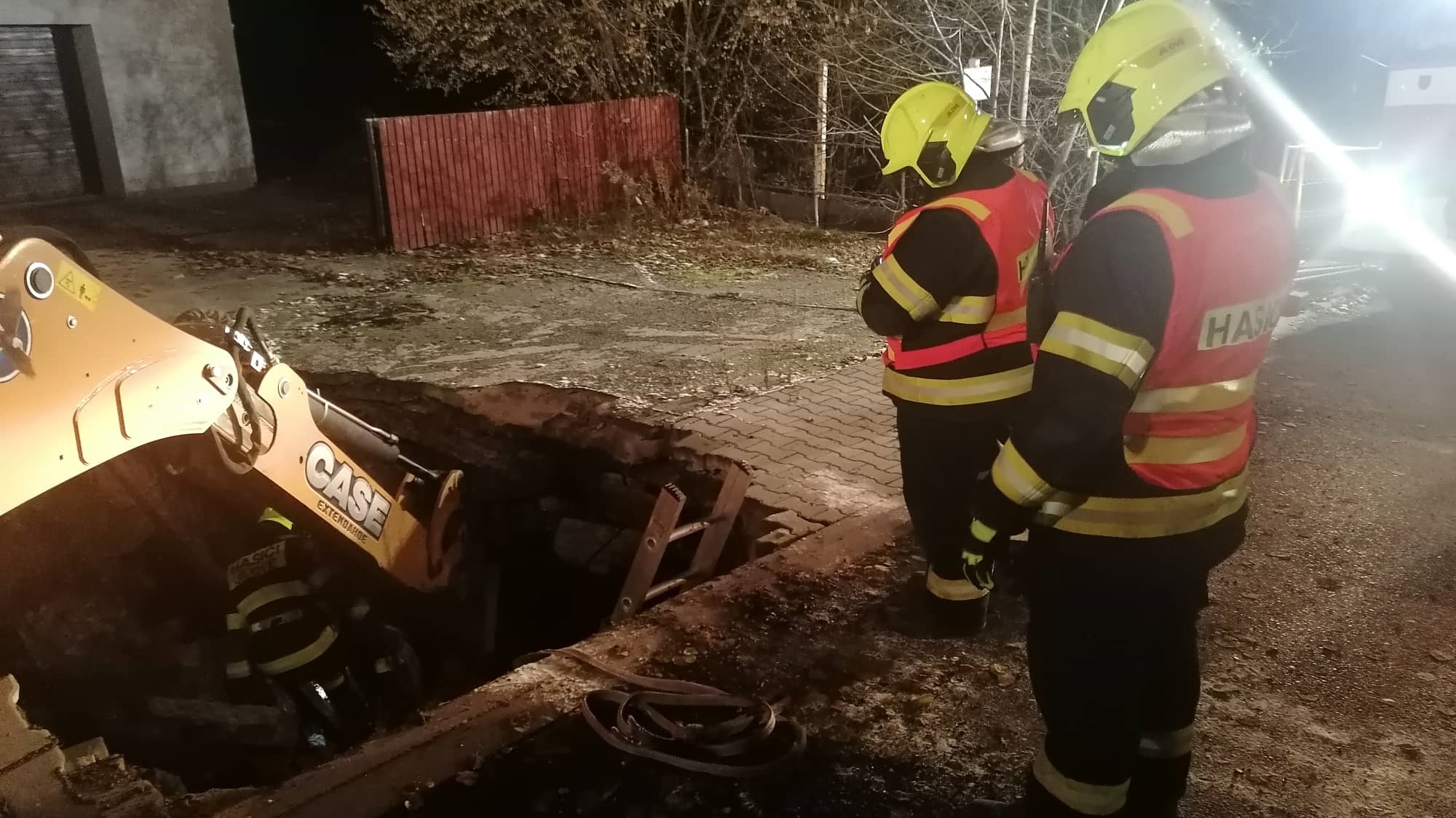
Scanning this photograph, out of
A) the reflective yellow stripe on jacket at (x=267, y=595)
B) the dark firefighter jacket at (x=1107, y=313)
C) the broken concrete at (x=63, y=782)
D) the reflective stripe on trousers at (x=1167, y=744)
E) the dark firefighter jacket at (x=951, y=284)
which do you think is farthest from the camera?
the reflective yellow stripe on jacket at (x=267, y=595)

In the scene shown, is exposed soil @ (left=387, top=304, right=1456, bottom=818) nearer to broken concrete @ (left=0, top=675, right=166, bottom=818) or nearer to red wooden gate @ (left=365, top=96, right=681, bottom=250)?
broken concrete @ (left=0, top=675, right=166, bottom=818)

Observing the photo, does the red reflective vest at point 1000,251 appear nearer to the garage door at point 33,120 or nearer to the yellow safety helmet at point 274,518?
the yellow safety helmet at point 274,518


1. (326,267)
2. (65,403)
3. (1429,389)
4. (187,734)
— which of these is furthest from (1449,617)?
(326,267)

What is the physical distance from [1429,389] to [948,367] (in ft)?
15.7

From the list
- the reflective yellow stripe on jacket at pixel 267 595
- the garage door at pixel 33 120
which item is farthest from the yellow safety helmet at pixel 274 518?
the garage door at pixel 33 120

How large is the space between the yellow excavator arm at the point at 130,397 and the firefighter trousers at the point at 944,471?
194 centimetres

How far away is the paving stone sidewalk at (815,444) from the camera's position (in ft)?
15.3

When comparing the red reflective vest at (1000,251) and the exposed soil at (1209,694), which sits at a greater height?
the red reflective vest at (1000,251)

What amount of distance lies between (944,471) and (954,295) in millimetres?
606

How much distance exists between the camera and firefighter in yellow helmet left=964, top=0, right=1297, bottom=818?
196 centimetres

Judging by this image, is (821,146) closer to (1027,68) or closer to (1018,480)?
(1027,68)

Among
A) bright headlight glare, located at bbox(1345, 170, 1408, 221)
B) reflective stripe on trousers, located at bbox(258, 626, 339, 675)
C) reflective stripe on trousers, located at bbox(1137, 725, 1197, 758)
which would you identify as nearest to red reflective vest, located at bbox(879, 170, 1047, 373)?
reflective stripe on trousers, located at bbox(1137, 725, 1197, 758)

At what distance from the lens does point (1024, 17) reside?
9914 mm

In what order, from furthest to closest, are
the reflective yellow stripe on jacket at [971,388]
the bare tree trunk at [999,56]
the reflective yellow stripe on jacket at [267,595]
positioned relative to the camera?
the bare tree trunk at [999,56]
the reflective yellow stripe on jacket at [267,595]
the reflective yellow stripe on jacket at [971,388]
